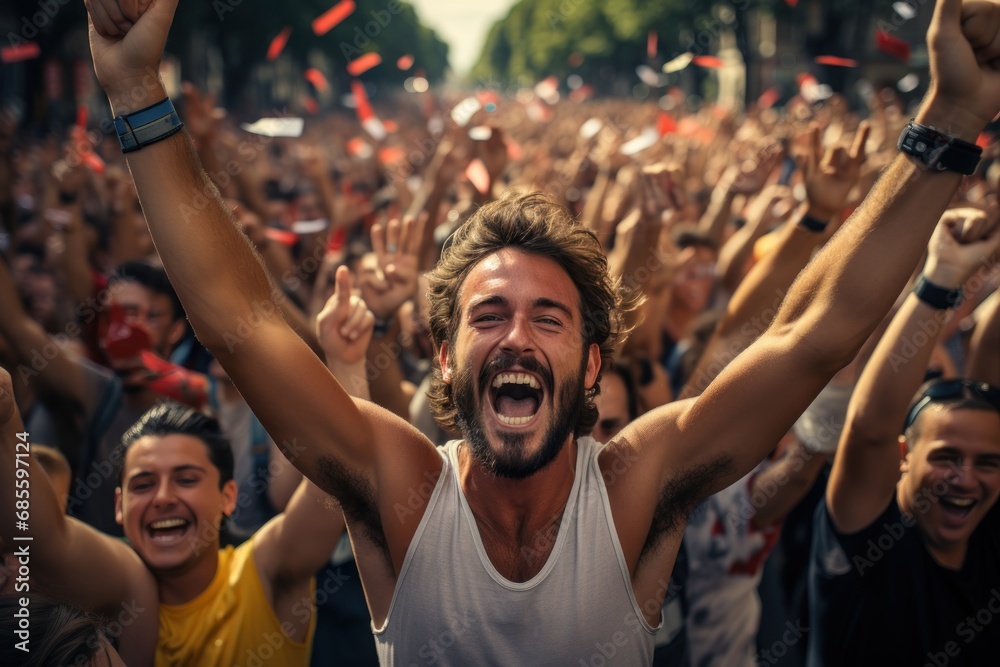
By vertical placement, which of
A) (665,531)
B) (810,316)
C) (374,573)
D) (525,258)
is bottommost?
(665,531)

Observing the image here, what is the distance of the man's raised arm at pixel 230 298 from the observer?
1723mm

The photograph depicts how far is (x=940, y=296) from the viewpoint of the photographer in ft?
7.90

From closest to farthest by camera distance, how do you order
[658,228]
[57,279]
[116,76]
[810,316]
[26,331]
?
1. [116,76]
2. [810,316]
3. [26,331]
4. [658,228]
5. [57,279]

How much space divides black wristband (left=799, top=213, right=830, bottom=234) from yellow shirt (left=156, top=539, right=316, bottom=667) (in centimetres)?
210

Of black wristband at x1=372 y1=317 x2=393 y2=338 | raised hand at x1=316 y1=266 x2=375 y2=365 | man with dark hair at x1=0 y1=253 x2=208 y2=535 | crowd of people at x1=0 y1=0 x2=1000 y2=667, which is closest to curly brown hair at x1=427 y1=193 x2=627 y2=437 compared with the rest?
crowd of people at x1=0 y1=0 x2=1000 y2=667

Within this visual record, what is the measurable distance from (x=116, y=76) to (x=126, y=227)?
4548 millimetres

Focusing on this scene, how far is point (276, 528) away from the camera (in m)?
2.64

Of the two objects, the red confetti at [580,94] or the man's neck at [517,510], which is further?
the red confetti at [580,94]

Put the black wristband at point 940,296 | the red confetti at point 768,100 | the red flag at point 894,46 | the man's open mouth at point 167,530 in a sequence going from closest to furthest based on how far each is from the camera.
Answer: the black wristband at point 940,296 < the man's open mouth at point 167,530 < the red flag at point 894,46 < the red confetti at point 768,100

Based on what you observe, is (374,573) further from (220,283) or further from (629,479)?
(220,283)

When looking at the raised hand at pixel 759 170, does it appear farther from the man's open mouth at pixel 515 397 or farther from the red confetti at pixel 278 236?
the man's open mouth at pixel 515 397

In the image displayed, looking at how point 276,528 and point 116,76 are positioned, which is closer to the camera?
point 116,76

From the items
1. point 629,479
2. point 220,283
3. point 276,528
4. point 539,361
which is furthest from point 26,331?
point 629,479

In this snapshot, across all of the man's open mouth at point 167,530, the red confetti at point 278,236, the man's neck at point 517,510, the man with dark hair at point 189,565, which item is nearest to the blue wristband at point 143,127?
the man's neck at point 517,510
